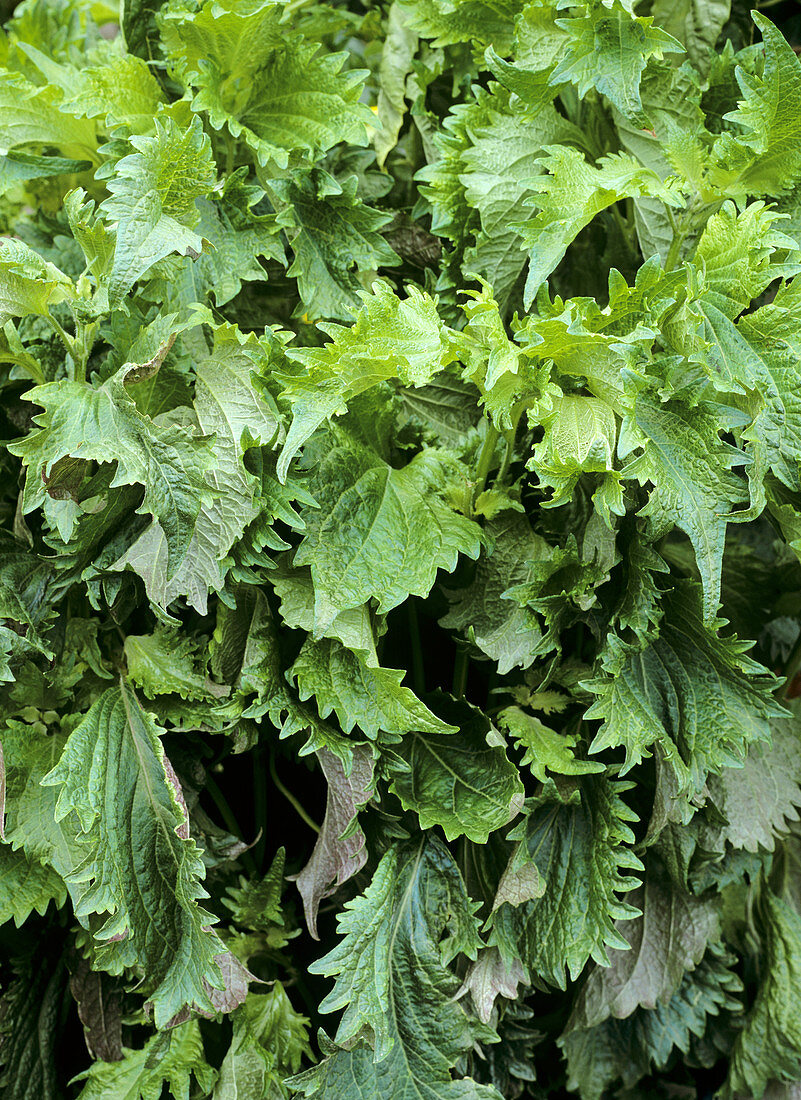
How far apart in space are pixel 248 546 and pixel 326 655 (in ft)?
0.37

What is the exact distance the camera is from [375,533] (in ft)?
2.54

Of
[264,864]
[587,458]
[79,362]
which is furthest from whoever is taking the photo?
[264,864]

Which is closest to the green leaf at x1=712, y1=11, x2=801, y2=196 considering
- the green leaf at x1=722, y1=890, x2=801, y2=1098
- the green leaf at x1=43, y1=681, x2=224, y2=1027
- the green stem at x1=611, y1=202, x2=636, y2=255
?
the green stem at x1=611, y1=202, x2=636, y2=255

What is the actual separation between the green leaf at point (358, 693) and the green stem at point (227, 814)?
0.63 ft

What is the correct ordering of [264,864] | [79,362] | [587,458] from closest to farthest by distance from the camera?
[587,458] < [79,362] < [264,864]

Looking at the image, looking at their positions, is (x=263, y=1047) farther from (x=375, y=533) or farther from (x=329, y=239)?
(x=329, y=239)

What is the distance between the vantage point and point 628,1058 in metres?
1.00

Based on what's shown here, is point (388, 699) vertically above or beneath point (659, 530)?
beneath

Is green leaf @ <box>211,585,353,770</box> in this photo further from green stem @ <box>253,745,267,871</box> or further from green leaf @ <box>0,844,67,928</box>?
green leaf @ <box>0,844,67,928</box>

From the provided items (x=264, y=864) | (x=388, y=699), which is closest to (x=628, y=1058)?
(x=264, y=864)

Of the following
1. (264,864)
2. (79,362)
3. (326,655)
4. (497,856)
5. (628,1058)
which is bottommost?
(628,1058)

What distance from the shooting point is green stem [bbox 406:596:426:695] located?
0.88 m

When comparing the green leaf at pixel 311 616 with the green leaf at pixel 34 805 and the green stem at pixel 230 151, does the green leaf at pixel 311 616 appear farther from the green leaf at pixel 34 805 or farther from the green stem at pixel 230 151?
the green stem at pixel 230 151

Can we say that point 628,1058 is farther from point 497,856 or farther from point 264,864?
point 264,864
